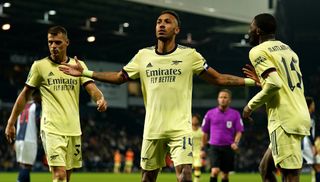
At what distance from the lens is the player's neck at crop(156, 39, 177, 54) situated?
8023 mm

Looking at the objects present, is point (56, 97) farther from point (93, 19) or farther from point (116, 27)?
point (116, 27)

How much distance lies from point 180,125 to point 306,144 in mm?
8592

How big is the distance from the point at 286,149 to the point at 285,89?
0.64 m

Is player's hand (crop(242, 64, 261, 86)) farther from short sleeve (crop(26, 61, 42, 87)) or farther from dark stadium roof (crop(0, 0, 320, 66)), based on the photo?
dark stadium roof (crop(0, 0, 320, 66))

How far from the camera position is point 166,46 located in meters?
8.05

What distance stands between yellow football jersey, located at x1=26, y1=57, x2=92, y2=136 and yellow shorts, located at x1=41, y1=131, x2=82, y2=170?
8 cm

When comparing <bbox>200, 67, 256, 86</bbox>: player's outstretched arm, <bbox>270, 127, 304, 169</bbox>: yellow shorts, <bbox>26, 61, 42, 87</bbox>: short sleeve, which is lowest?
<bbox>270, 127, 304, 169</bbox>: yellow shorts

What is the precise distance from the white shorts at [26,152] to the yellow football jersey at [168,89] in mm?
6681

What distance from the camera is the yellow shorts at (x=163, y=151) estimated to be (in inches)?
306

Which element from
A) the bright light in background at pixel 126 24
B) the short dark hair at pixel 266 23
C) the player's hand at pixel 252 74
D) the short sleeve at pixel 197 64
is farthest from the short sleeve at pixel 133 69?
the bright light in background at pixel 126 24

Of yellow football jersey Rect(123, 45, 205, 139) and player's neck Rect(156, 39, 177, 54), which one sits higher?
player's neck Rect(156, 39, 177, 54)

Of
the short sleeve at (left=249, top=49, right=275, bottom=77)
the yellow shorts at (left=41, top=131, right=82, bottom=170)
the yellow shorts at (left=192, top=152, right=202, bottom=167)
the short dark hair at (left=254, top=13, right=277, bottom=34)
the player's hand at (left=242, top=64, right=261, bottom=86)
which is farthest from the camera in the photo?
the yellow shorts at (left=192, top=152, right=202, bottom=167)

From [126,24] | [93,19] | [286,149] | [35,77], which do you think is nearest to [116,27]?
[126,24]

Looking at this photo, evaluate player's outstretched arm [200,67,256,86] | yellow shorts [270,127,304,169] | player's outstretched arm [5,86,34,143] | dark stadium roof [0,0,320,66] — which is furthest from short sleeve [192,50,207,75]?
dark stadium roof [0,0,320,66]
